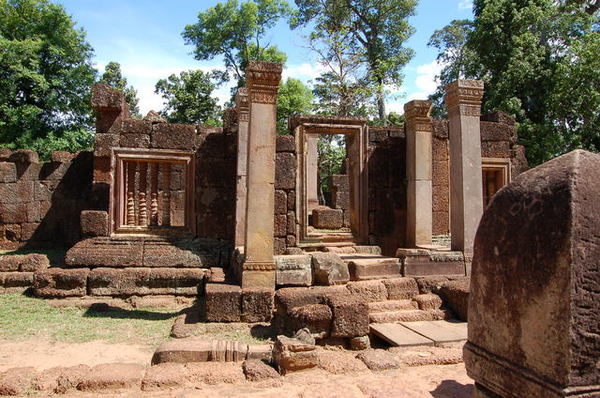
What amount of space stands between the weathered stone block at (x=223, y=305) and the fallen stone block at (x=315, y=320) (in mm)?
1144

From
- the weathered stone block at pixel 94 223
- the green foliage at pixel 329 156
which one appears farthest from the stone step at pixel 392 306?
the green foliage at pixel 329 156

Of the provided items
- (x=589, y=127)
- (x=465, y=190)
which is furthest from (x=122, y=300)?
(x=589, y=127)

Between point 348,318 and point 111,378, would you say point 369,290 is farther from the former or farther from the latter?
point 111,378

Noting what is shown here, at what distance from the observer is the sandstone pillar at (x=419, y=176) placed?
987 centimetres

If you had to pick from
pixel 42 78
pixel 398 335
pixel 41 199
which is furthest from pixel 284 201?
pixel 42 78

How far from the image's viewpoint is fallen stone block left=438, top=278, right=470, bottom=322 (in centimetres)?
652

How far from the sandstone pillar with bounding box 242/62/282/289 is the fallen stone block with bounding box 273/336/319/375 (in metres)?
2.05

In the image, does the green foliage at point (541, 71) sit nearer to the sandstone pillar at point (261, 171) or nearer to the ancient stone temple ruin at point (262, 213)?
the ancient stone temple ruin at point (262, 213)

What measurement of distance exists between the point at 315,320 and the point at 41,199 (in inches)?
358

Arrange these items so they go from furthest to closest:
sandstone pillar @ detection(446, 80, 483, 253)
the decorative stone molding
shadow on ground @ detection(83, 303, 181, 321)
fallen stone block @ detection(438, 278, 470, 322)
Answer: sandstone pillar @ detection(446, 80, 483, 253) → shadow on ground @ detection(83, 303, 181, 321) → the decorative stone molding → fallen stone block @ detection(438, 278, 470, 322)

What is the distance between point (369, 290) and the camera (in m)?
6.80

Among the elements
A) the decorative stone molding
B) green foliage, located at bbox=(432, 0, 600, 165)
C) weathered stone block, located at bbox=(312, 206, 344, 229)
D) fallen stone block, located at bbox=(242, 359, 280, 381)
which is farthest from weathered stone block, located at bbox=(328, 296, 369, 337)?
green foliage, located at bbox=(432, 0, 600, 165)

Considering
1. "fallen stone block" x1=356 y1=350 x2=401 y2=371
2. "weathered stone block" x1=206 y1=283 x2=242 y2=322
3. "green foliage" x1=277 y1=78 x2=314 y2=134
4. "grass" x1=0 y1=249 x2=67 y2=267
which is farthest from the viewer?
"green foliage" x1=277 y1=78 x2=314 y2=134

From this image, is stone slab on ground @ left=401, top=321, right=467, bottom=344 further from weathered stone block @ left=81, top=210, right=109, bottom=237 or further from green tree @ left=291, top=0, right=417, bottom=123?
green tree @ left=291, top=0, right=417, bottom=123
